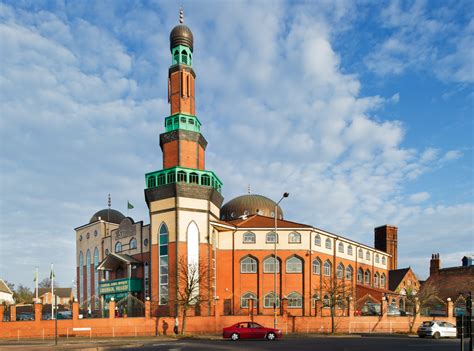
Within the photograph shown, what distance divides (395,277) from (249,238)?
125 ft

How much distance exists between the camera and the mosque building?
50.4 meters

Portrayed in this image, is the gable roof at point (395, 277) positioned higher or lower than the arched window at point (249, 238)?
lower

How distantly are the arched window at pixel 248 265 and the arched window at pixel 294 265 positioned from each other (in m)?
4.02

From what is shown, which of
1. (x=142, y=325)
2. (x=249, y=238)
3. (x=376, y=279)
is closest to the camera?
(x=142, y=325)

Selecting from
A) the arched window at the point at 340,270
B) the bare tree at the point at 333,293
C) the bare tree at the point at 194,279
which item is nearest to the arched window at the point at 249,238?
the bare tree at the point at 194,279

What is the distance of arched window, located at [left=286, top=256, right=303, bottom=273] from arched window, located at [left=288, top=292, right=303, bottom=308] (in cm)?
268

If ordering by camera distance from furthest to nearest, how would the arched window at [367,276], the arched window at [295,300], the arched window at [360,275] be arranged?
the arched window at [367,276] → the arched window at [360,275] → the arched window at [295,300]

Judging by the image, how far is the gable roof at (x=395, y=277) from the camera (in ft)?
268

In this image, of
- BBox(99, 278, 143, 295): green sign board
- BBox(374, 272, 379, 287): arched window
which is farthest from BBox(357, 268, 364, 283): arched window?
BBox(99, 278, 143, 295): green sign board

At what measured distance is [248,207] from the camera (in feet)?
237

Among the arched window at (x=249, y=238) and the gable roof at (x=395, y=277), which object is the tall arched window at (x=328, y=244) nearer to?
the arched window at (x=249, y=238)

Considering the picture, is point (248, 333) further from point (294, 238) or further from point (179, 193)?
point (294, 238)

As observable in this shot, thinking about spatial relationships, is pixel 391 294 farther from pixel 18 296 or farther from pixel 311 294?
pixel 18 296

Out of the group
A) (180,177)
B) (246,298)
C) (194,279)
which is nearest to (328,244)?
(246,298)
